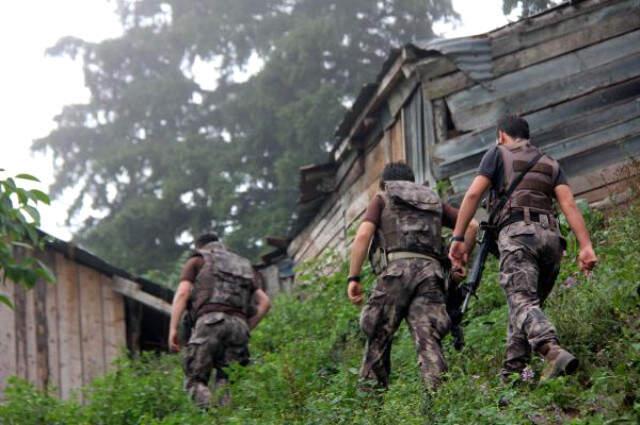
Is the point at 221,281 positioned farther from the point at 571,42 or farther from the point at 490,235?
the point at 571,42

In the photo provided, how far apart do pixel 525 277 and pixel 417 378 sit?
1.36 metres

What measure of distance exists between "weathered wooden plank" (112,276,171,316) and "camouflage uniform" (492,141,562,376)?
10.1 meters

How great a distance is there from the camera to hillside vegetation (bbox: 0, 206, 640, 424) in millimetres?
7629

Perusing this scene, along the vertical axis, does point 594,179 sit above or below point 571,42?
below

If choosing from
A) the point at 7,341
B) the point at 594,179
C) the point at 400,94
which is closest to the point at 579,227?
the point at 594,179

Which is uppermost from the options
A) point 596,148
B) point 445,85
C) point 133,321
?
point 445,85

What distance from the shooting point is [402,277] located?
29.5 ft

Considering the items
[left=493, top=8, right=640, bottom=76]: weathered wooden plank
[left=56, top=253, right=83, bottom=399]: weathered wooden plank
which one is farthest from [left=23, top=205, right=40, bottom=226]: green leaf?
[left=56, top=253, right=83, bottom=399]: weathered wooden plank

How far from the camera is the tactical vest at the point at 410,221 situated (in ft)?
30.0

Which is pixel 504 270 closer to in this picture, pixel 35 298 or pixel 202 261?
pixel 202 261

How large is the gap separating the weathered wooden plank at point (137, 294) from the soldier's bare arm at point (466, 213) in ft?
32.6

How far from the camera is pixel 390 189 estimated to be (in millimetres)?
9320

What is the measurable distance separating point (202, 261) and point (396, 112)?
5323mm

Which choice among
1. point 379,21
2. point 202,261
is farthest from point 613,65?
point 379,21
